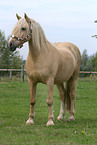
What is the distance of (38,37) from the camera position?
5.38 meters

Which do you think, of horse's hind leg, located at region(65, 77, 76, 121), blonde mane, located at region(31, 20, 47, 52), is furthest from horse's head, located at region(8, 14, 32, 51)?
horse's hind leg, located at region(65, 77, 76, 121)

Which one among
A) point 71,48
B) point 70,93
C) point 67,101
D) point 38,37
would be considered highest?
point 38,37

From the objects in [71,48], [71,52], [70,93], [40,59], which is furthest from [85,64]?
[40,59]

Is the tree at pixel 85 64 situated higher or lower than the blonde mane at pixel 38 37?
lower

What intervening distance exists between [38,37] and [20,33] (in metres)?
0.43

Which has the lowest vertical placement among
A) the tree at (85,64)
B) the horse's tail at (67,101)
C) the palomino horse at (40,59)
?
the tree at (85,64)

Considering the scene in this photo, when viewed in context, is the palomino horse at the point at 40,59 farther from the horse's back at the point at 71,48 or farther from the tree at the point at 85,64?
the tree at the point at 85,64

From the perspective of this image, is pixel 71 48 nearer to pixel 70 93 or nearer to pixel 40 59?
pixel 70 93

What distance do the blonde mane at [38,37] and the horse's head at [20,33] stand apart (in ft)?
0.38

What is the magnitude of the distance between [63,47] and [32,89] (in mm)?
1548

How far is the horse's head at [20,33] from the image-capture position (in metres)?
5.04

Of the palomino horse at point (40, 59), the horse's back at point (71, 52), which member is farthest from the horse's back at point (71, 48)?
the palomino horse at point (40, 59)

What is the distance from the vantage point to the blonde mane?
5.30 metres

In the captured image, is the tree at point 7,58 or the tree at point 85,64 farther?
the tree at point 85,64
